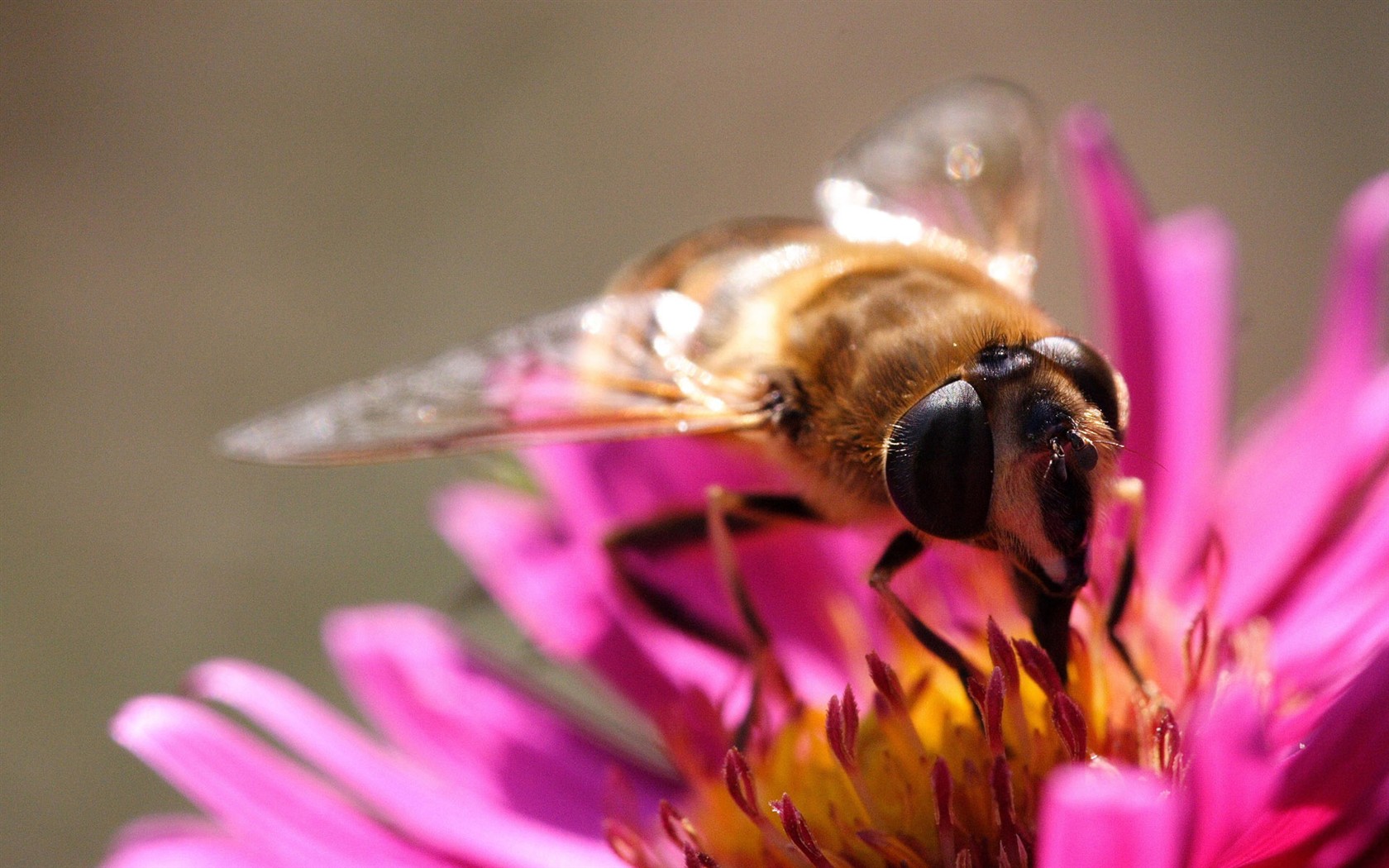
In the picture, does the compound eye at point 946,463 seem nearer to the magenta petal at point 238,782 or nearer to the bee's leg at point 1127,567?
the bee's leg at point 1127,567

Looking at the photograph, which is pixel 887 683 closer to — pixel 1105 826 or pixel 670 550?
pixel 670 550

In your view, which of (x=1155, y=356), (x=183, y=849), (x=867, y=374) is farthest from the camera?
(x=1155, y=356)

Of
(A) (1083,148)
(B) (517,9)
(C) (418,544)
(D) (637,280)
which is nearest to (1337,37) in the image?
(B) (517,9)

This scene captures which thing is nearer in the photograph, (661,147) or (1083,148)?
(1083,148)

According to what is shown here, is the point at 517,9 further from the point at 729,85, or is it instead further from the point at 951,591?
the point at 951,591

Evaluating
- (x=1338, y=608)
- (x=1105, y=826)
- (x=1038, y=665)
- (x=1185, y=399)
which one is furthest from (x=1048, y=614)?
(x=1185, y=399)

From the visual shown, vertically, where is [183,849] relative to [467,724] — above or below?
below
